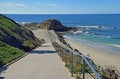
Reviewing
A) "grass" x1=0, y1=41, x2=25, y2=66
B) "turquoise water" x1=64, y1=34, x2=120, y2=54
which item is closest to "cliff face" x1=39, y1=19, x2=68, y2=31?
"turquoise water" x1=64, y1=34, x2=120, y2=54

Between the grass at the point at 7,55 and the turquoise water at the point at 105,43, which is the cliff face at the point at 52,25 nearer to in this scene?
the turquoise water at the point at 105,43

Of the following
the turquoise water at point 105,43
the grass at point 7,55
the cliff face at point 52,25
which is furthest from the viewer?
the cliff face at point 52,25

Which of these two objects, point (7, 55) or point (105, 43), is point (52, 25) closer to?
point (105, 43)

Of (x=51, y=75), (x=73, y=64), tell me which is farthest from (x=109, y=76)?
(x=51, y=75)

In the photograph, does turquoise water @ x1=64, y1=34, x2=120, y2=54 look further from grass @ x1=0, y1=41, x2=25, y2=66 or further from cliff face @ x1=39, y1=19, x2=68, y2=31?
grass @ x1=0, y1=41, x2=25, y2=66

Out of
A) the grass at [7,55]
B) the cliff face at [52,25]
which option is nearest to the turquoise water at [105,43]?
the cliff face at [52,25]

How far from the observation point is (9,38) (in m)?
31.3

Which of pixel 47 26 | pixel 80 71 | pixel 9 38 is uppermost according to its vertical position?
pixel 80 71

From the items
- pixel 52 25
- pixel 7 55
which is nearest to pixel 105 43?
pixel 52 25

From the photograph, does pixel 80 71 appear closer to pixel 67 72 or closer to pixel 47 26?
pixel 67 72

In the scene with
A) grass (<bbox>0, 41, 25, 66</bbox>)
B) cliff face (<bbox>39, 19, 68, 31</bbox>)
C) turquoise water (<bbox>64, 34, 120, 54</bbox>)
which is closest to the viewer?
grass (<bbox>0, 41, 25, 66</bbox>)

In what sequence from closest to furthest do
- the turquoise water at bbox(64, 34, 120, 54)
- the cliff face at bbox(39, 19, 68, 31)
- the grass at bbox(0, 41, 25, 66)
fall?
1. the grass at bbox(0, 41, 25, 66)
2. the turquoise water at bbox(64, 34, 120, 54)
3. the cliff face at bbox(39, 19, 68, 31)

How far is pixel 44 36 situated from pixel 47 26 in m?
31.1

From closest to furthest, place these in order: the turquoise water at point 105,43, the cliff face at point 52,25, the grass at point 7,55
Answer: the grass at point 7,55, the turquoise water at point 105,43, the cliff face at point 52,25
